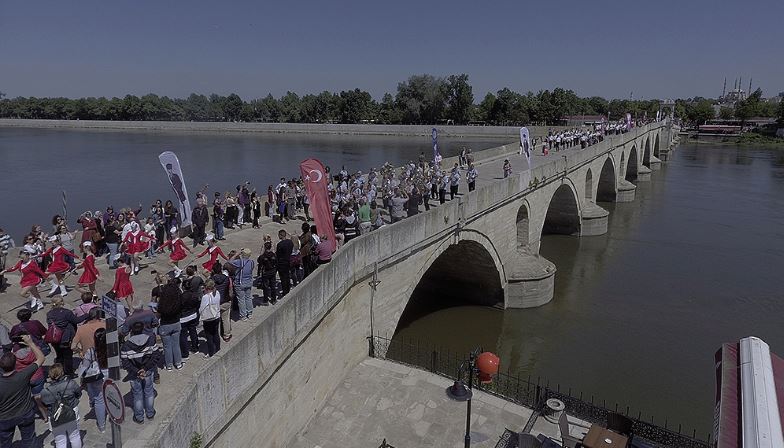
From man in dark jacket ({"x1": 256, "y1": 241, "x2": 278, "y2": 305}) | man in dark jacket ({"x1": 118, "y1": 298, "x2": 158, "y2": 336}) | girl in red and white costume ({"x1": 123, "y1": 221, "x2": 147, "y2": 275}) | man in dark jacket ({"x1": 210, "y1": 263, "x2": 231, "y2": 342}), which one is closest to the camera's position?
man in dark jacket ({"x1": 118, "y1": 298, "x2": 158, "y2": 336})

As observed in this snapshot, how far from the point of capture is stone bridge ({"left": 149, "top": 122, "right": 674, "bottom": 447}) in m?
6.40

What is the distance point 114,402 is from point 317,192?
6.16 metres

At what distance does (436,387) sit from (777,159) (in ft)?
260

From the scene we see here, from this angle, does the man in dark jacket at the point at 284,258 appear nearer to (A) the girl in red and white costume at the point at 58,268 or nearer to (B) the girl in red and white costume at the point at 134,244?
(B) the girl in red and white costume at the point at 134,244

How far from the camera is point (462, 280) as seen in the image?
1978 cm

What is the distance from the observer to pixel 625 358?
16.2 m

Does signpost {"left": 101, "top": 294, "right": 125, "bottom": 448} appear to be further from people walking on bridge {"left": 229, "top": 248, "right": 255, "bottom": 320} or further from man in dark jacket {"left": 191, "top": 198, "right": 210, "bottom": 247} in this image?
man in dark jacket {"left": 191, "top": 198, "right": 210, "bottom": 247}

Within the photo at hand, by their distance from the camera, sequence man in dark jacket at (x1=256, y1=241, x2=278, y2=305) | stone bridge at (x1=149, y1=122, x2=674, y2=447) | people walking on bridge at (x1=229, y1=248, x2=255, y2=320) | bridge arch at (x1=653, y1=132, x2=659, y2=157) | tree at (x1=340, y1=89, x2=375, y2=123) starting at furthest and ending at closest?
tree at (x1=340, y1=89, x2=375, y2=123) < bridge arch at (x1=653, y1=132, x2=659, y2=157) < man in dark jacket at (x1=256, y1=241, x2=278, y2=305) < people walking on bridge at (x1=229, y1=248, x2=255, y2=320) < stone bridge at (x1=149, y1=122, x2=674, y2=447)

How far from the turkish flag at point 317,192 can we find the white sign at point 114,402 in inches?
230

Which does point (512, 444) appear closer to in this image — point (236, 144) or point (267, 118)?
point (236, 144)

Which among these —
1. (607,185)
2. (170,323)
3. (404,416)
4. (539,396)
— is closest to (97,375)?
(170,323)

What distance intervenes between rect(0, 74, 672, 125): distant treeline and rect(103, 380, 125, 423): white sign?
91.4m

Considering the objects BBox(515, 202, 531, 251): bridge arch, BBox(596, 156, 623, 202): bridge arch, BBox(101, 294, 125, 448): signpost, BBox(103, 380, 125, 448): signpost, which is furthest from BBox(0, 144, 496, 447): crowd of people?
BBox(596, 156, 623, 202): bridge arch

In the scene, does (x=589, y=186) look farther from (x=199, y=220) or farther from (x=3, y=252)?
(x=3, y=252)
